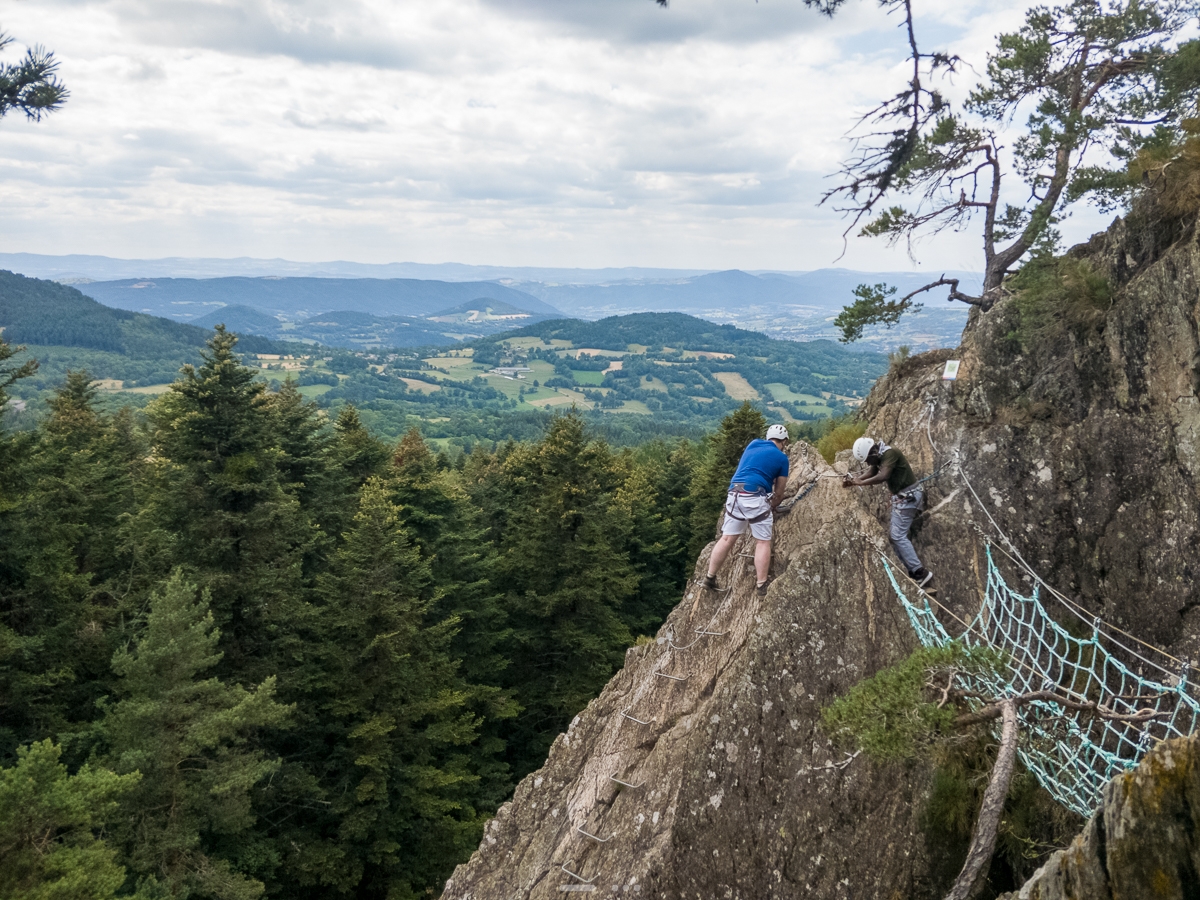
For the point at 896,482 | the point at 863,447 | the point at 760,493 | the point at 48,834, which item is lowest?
the point at 48,834

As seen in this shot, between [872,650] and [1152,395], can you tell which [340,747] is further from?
[1152,395]

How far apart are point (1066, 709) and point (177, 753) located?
14.1m

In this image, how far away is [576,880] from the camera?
24.3 feet

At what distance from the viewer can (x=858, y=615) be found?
7.81m

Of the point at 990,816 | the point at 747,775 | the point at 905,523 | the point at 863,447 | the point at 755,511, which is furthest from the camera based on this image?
the point at 863,447

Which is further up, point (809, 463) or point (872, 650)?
point (809, 463)

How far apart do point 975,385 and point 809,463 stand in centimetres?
270

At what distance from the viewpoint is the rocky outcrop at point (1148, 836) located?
2.98 m

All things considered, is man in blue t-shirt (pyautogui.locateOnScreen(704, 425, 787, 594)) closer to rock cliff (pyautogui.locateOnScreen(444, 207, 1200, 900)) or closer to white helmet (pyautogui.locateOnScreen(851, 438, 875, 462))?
rock cliff (pyautogui.locateOnScreen(444, 207, 1200, 900))

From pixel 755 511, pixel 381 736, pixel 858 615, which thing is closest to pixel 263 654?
pixel 381 736

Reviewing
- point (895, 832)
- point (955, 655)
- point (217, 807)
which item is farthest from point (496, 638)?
point (955, 655)

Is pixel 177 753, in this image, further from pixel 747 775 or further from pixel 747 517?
pixel 747 517

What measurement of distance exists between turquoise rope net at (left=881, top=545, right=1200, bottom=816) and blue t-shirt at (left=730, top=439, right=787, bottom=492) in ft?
5.29

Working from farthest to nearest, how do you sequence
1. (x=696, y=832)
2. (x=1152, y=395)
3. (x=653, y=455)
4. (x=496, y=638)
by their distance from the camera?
(x=653, y=455) < (x=496, y=638) < (x=1152, y=395) < (x=696, y=832)
